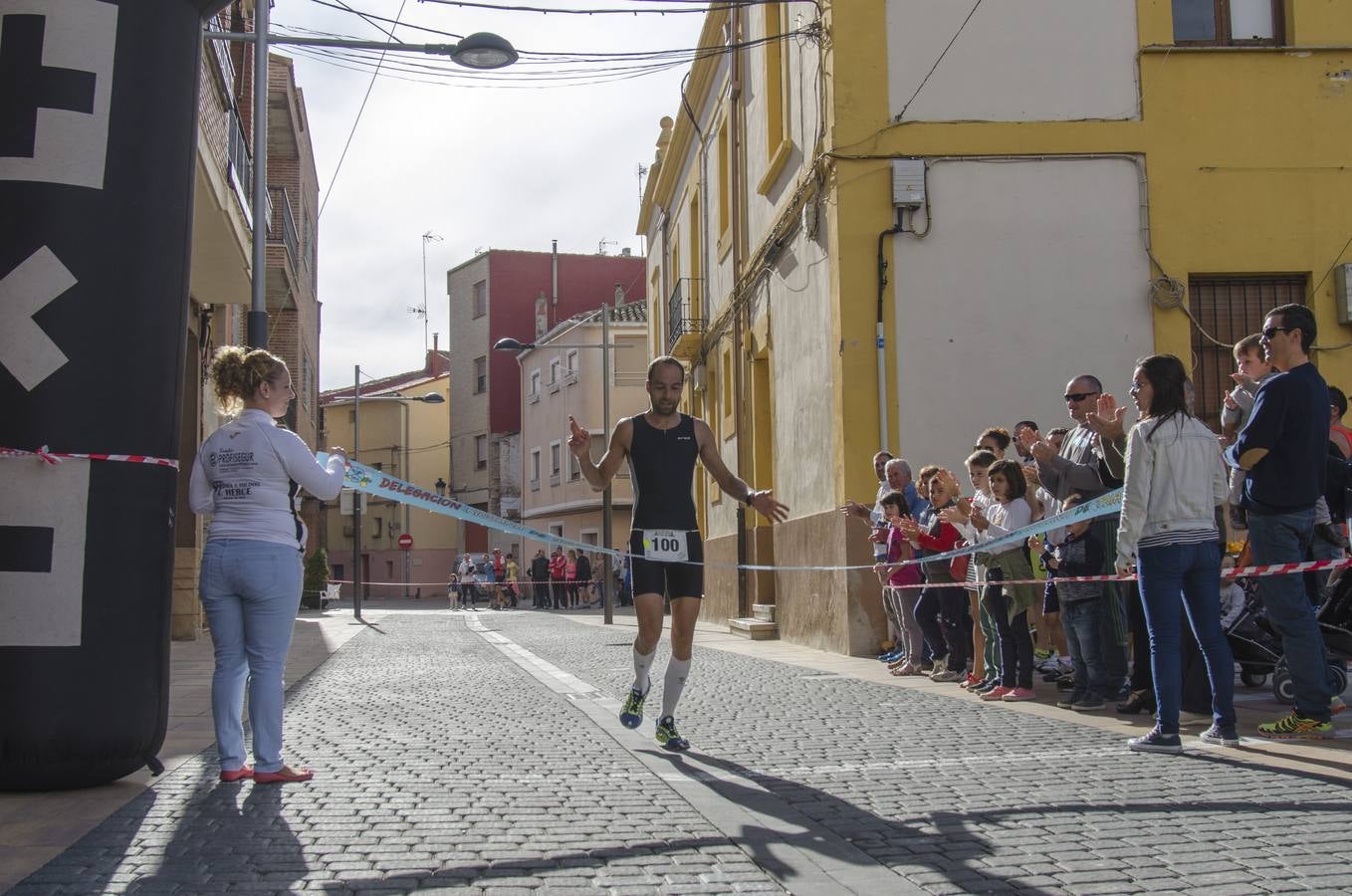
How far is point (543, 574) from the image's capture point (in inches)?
1657

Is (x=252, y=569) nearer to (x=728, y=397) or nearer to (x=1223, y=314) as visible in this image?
(x=1223, y=314)

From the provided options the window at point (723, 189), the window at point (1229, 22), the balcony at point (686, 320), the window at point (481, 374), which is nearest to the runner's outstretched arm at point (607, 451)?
the window at point (1229, 22)

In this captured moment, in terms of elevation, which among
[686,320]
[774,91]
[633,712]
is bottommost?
[633,712]

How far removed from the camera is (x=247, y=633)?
5.87 meters

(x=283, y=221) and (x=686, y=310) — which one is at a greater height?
(x=283, y=221)

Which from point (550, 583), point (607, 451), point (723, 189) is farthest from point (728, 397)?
point (550, 583)

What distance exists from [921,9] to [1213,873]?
1183cm

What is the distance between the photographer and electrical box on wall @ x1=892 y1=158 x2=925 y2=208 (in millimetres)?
14070

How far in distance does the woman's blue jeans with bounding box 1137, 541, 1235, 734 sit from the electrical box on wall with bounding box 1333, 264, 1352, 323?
28.0 ft

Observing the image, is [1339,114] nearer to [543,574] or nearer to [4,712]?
[4,712]

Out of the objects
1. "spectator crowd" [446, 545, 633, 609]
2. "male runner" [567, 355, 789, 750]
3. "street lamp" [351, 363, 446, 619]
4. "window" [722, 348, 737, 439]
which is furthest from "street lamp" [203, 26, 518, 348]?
"spectator crowd" [446, 545, 633, 609]

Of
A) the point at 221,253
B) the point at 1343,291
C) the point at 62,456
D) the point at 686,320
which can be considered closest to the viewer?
the point at 62,456

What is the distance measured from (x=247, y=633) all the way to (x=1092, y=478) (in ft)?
15.9

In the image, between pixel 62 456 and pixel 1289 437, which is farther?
pixel 1289 437
